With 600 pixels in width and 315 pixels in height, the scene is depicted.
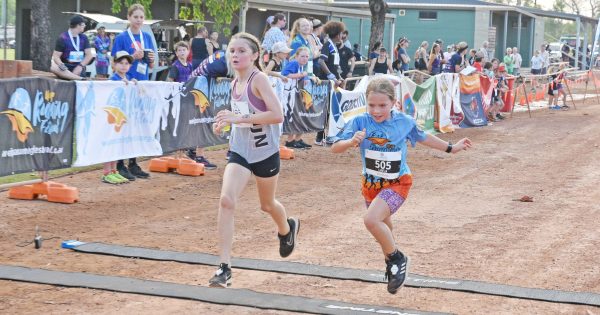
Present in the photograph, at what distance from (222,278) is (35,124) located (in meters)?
4.52

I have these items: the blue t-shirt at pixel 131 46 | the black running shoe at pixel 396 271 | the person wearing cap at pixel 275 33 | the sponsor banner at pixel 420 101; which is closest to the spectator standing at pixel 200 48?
the person wearing cap at pixel 275 33

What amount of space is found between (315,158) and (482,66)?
11.3 m

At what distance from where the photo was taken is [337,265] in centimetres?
811

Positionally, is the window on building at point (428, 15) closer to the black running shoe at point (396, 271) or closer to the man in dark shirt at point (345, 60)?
the man in dark shirt at point (345, 60)

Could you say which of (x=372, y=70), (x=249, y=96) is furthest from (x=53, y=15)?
(x=249, y=96)

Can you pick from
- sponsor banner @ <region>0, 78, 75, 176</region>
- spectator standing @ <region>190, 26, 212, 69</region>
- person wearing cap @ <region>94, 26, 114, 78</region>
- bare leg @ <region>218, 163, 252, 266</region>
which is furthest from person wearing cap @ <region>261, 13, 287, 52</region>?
bare leg @ <region>218, 163, 252, 266</region>

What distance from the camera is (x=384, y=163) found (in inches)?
282

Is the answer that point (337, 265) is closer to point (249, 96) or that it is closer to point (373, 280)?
point (373, 280)

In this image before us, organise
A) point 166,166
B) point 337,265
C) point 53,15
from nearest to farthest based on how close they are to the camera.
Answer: point 337,265, point 166,166, point 53,15

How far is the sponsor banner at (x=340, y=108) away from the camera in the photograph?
57.8 ft

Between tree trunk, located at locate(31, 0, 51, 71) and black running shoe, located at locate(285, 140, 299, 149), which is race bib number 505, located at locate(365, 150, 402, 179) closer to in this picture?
black running shoe, located at locate(285, 140, 299, 149)

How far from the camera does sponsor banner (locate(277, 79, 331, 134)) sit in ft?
53.8

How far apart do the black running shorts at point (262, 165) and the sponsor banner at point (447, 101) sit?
14.6m

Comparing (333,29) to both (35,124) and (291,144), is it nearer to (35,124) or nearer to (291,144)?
(291,144)
